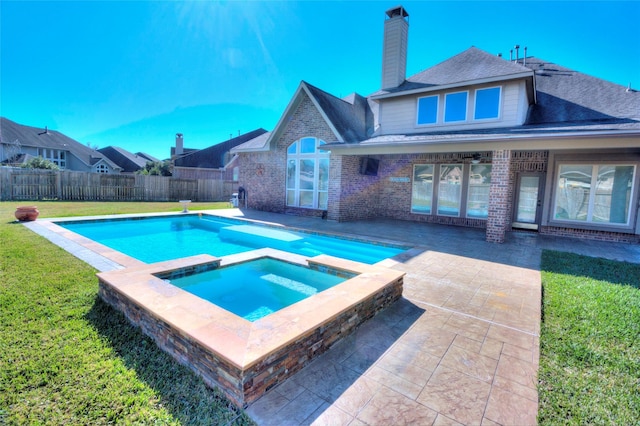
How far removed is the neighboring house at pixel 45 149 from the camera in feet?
88.3

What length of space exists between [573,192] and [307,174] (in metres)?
9.67

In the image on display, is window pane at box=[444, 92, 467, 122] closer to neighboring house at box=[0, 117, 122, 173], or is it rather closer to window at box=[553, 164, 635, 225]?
window at box=[553, 164, 635, 225]

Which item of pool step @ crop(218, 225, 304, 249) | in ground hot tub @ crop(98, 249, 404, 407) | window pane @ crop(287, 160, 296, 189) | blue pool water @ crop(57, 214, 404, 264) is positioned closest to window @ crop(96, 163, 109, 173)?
blue pool water @ crop(57, 214, 404, 264)

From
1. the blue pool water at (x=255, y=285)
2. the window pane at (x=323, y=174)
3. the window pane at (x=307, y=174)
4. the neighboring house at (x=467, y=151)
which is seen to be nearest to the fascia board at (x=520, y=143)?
the neighboring house at (x=467, y=151)

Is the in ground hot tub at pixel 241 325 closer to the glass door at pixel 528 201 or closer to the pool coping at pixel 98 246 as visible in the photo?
the pool coping at pixel 98 246

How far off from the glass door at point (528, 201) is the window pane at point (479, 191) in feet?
3.23

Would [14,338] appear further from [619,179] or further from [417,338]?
[619,179]

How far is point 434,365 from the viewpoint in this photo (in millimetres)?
2828

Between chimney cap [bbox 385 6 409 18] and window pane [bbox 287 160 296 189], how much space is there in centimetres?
778

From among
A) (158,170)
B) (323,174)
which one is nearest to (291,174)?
(323,174)

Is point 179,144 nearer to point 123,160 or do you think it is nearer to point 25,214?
point 123,160

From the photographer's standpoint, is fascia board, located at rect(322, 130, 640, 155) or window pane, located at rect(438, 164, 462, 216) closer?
fascia board, located at rect(322, 130, 640, 155)

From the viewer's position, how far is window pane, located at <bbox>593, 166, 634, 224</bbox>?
29.3 ft

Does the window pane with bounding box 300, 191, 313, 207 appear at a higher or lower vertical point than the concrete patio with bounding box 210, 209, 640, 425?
higher
